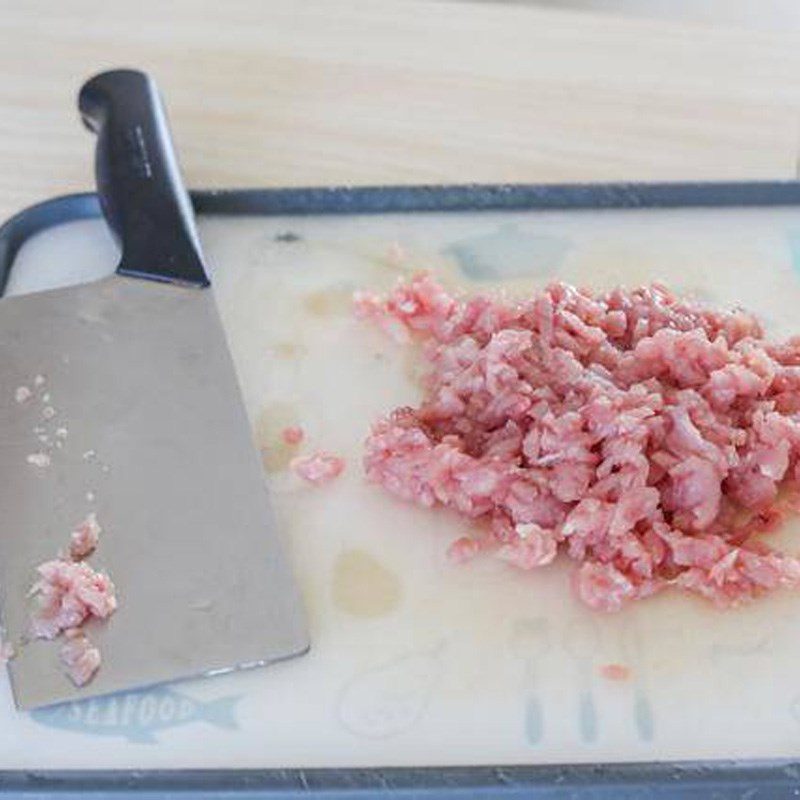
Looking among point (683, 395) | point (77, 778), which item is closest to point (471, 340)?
point (683, 395)

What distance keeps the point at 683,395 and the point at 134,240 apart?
0.46m

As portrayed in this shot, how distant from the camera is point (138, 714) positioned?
91cm

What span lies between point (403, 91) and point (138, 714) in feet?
2.52

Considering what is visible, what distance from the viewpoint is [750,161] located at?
1379mm

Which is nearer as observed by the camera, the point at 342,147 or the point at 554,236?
the point at 554,236

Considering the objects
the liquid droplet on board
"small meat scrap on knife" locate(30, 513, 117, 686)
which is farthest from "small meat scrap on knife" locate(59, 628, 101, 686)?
the liquid droplet on board

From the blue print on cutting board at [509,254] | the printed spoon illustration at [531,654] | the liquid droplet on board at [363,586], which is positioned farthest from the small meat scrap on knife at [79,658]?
the blue print on cutting board at [509,254]

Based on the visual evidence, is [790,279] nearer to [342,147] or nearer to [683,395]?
[683,395]

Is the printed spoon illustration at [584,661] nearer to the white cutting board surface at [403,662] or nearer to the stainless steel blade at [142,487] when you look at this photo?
the white cutting board surface at [403,662]

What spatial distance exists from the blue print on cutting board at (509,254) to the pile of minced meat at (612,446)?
105 mm

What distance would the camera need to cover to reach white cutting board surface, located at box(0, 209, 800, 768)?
89 cm

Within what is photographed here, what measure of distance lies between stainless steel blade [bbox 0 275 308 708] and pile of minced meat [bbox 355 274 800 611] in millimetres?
118

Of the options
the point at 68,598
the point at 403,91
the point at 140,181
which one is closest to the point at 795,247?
the point at 403,91

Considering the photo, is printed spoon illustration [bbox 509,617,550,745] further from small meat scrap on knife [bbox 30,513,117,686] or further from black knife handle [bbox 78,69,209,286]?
black knife handle [bbox 78,69,209,286]
